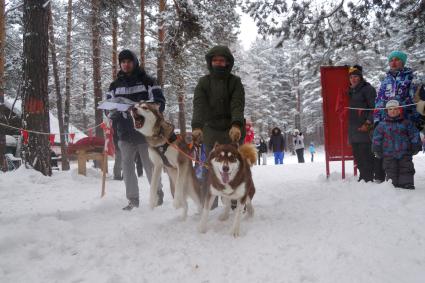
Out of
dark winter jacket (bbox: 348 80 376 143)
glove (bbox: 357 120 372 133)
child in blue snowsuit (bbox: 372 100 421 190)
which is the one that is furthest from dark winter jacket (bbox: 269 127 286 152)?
child in blue snowsuit (bbox: 372 100 421 190)

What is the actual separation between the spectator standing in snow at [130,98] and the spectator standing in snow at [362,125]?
11.1ft

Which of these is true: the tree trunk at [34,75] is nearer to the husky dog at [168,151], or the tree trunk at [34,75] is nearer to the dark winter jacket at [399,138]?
the husky dog at [168,151]

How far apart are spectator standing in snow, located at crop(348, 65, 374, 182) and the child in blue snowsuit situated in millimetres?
794

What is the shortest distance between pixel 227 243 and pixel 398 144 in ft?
10.2

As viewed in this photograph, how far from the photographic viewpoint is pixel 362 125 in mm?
5766

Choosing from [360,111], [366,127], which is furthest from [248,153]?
[360,111]

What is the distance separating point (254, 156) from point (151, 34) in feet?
44.0

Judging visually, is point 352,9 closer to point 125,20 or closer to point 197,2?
point 197,2

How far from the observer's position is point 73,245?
3.23m

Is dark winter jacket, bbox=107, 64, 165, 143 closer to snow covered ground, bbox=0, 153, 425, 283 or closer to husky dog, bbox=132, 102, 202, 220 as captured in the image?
husky dog, bbox=132, 102, 202, 220

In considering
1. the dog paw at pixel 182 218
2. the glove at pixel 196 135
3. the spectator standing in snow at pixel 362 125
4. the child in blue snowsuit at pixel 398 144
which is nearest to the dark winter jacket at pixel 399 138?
the child in blue snowsuit at pixel 398 144

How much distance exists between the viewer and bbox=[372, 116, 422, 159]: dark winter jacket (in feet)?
15.8

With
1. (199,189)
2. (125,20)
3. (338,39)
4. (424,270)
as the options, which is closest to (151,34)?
(125,20)

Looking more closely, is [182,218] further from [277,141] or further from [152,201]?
[277,141]
